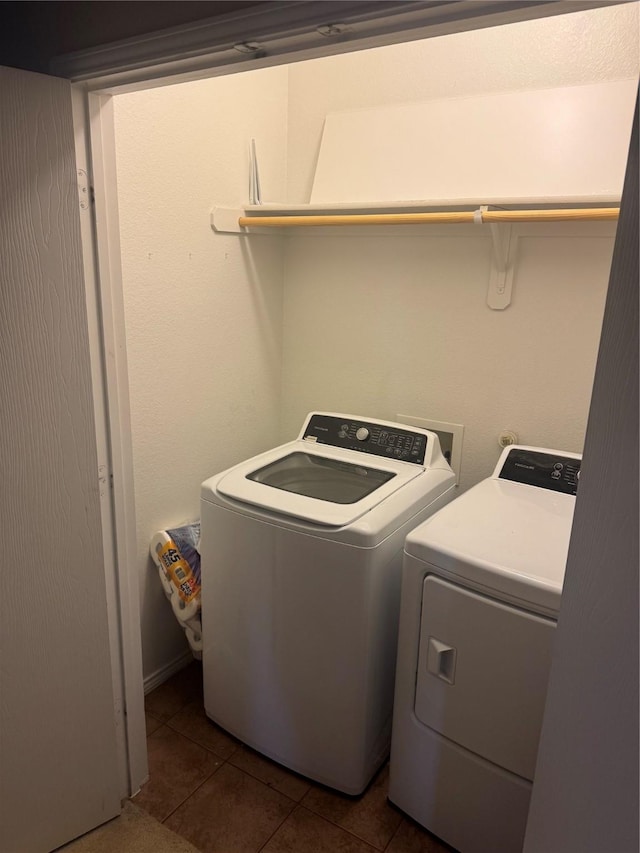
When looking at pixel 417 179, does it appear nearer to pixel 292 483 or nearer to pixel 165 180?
pixel 165 180

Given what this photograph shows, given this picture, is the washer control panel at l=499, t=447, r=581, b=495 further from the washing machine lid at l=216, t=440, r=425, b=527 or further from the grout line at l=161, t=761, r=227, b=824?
the grout line at l=161, t=761, r=227, b=824

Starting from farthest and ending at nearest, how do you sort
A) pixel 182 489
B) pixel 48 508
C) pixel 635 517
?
pixel 182 489, pixel 48 508, pixel 635 517

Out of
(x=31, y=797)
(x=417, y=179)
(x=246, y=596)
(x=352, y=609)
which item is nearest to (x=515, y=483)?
(x=352, y=609)

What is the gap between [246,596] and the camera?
1.74 meters

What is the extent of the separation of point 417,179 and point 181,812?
6.87 ft

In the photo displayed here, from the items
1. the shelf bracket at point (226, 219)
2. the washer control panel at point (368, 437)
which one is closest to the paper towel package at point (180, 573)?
the washer control panel at point (368, 437)

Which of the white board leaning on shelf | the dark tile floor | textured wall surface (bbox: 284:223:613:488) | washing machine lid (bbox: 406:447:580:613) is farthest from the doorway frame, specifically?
textured wall surface (bbox: 284:223:613:488)

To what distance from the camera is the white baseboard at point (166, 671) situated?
2.12 m

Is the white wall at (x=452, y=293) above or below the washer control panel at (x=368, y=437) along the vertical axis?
above

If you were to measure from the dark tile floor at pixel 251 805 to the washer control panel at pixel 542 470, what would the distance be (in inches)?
39.9

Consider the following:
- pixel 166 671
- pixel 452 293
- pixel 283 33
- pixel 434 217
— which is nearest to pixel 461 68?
pixel 434 217

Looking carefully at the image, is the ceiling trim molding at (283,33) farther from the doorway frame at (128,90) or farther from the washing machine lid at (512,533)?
the washing machine lid at (512,533)

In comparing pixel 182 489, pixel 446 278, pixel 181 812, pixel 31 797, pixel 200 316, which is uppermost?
pixel 446 278

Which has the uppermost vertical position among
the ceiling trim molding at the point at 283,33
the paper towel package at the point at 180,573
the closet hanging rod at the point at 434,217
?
the ceiling trim molding at the point at 283,33
